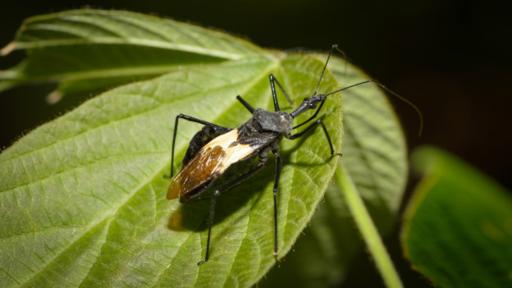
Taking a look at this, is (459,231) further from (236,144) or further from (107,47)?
(107,47)

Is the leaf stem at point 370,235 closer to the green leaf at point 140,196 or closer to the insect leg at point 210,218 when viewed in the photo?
the green leaf at point 140,196

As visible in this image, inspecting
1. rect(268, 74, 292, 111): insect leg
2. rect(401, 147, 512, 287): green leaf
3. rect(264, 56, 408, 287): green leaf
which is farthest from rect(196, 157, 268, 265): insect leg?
rect(401, 147, 512, 287): green leaf

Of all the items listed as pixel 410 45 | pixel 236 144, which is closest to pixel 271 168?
pixel 236 144

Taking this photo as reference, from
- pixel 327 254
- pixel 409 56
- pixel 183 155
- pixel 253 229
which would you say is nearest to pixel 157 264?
pixel 253 229

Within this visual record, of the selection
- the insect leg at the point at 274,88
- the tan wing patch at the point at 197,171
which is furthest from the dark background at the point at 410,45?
the tan wing patch at the point at 197,171

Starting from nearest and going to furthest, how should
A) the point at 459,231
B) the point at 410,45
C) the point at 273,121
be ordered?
the point at 459,231, the point at 273,121, the point at 410,45

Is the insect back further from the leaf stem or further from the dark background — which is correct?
the dark background
